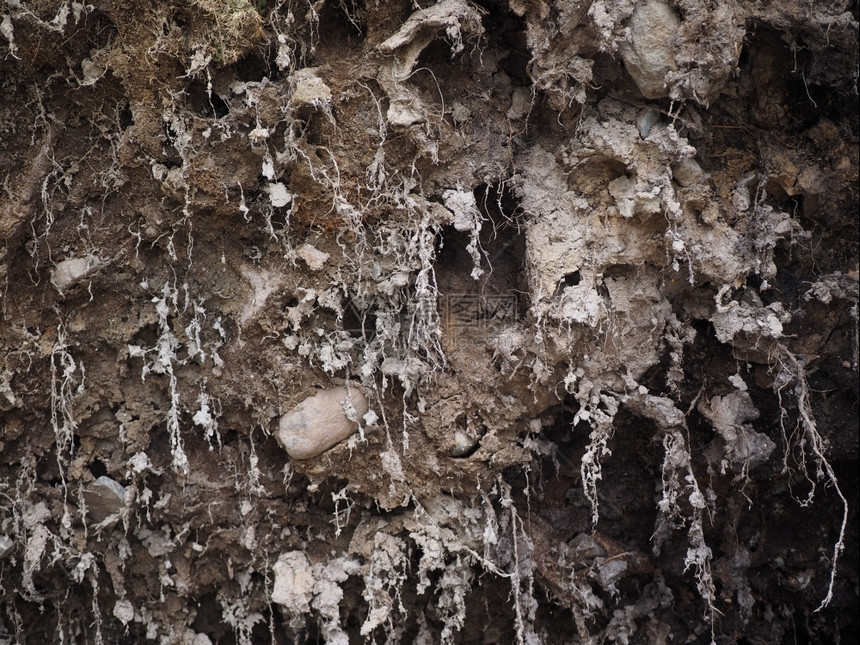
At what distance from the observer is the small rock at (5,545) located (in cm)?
200

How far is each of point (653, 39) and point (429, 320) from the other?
3.26 ft

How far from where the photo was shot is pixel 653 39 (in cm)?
178

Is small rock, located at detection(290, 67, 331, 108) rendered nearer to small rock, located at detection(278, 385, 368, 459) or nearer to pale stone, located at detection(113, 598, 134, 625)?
small rock, located at detection(278, 385, 368, 459)

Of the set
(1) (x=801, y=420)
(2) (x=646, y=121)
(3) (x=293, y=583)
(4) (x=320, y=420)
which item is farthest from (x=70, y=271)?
(1) (x=801, y=420)

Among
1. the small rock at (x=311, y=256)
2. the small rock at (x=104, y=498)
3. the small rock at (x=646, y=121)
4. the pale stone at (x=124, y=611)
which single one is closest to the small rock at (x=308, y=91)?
the small rock at (x=311, y=256)

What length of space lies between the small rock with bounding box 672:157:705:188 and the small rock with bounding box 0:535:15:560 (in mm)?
2308

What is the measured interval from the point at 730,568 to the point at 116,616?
2010 millimetres

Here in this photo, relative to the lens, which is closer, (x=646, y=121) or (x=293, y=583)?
(x=646, y=121)

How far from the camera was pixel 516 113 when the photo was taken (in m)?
1.94

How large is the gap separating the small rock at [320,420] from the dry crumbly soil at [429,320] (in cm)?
1

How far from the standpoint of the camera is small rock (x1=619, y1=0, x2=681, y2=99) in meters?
1.77

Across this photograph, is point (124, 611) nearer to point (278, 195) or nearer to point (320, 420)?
point (320, 420)

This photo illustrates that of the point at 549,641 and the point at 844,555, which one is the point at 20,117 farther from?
the point at 844,555

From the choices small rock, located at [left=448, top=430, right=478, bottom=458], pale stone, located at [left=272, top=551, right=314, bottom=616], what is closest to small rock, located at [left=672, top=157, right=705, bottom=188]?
small rock, located at [left=448, top=430, right=478, bottom=458]
